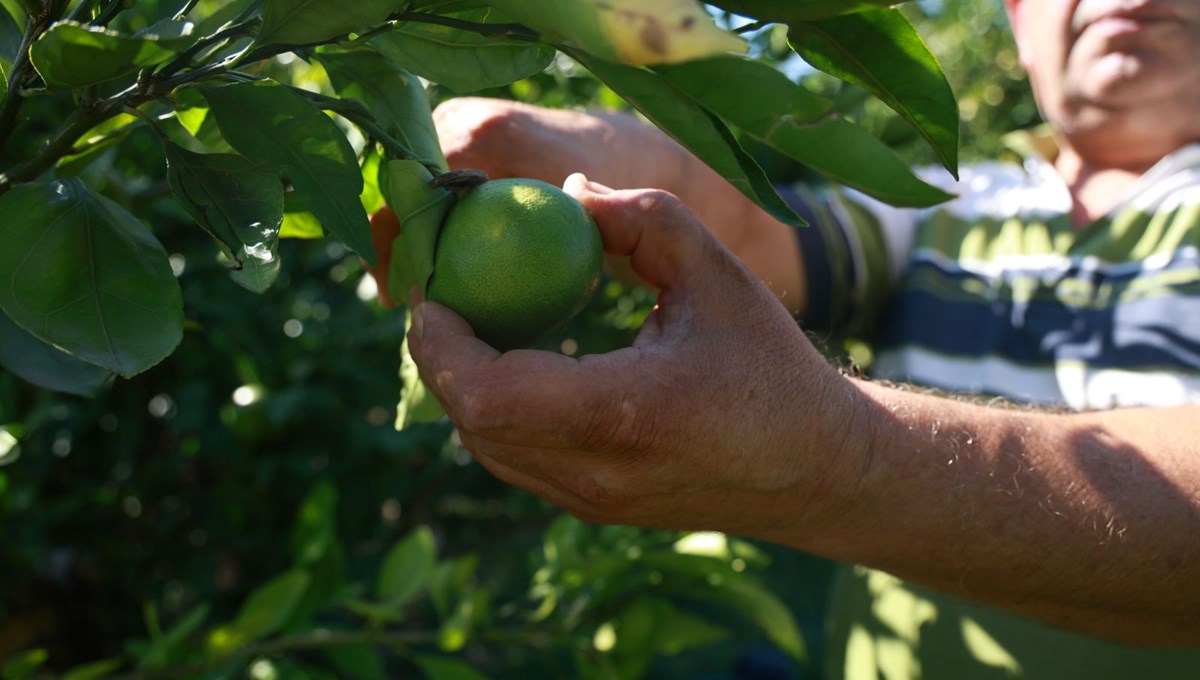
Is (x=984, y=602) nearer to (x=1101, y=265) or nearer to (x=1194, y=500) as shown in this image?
(x=1194, y=500)

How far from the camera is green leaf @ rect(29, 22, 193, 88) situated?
0.52 meters

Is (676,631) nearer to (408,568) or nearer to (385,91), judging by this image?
(408,568)

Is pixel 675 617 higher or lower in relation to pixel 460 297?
lower

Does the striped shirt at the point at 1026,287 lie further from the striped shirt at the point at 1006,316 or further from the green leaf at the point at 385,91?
the green leaf at the point at 385,91

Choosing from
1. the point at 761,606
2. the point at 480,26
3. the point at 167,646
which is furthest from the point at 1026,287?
the point at 167,646

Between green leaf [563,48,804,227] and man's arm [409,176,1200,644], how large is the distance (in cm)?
16

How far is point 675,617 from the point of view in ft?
5.10

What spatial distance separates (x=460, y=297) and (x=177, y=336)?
210 mm

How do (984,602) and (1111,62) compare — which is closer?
(984,602)

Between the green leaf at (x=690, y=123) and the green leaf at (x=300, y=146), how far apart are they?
19 cm

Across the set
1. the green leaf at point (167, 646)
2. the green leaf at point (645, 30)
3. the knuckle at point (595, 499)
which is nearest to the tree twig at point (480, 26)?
the green leaf at point (645, 30)

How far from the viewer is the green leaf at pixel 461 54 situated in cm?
69

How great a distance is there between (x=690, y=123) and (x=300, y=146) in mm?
268

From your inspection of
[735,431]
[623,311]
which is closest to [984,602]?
[735,431]
